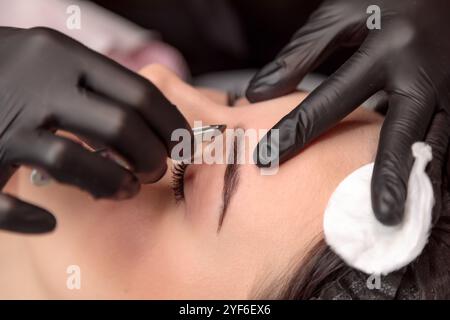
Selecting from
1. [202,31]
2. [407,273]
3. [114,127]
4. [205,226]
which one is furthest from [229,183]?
[202,31]

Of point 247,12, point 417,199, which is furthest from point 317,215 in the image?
point 247,12

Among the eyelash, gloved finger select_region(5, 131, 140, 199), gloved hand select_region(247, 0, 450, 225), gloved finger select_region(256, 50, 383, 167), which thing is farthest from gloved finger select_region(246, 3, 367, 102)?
gloved finger select_region(5, 131, 140, 199)

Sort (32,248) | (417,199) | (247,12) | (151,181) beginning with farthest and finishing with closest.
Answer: (247,12)
(32,248)
(151,181)
(417,199)

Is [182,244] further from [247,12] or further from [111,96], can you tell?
[247,12]

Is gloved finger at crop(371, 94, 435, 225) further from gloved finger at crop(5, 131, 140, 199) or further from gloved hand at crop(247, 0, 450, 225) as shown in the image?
gloved finger at crop(5, 131, 140, 199)

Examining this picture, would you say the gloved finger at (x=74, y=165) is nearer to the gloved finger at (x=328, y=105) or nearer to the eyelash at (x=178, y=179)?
the eyelash at (x=178, y=179)

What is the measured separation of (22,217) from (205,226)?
10.7 inches

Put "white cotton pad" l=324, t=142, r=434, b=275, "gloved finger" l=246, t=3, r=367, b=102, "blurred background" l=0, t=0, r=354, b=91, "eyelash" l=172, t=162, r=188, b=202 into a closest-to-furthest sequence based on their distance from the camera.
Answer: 1. "white cotton pad" l=324, t=142, r=434, b=275
2. "eyelash" l=172, t=162, r=188, b=202
3. "gloved finger" l=246, t=3, r=367, b=102
4. "blurred background" l=0, t=0, r=354, b=91

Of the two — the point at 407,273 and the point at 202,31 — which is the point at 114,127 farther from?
the point at 202,31

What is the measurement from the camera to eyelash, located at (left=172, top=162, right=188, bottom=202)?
821 mm

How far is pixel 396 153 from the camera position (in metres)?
0.76

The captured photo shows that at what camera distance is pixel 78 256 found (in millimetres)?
851

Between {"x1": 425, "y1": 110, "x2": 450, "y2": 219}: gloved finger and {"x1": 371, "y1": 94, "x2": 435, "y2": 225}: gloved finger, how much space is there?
2 cm
